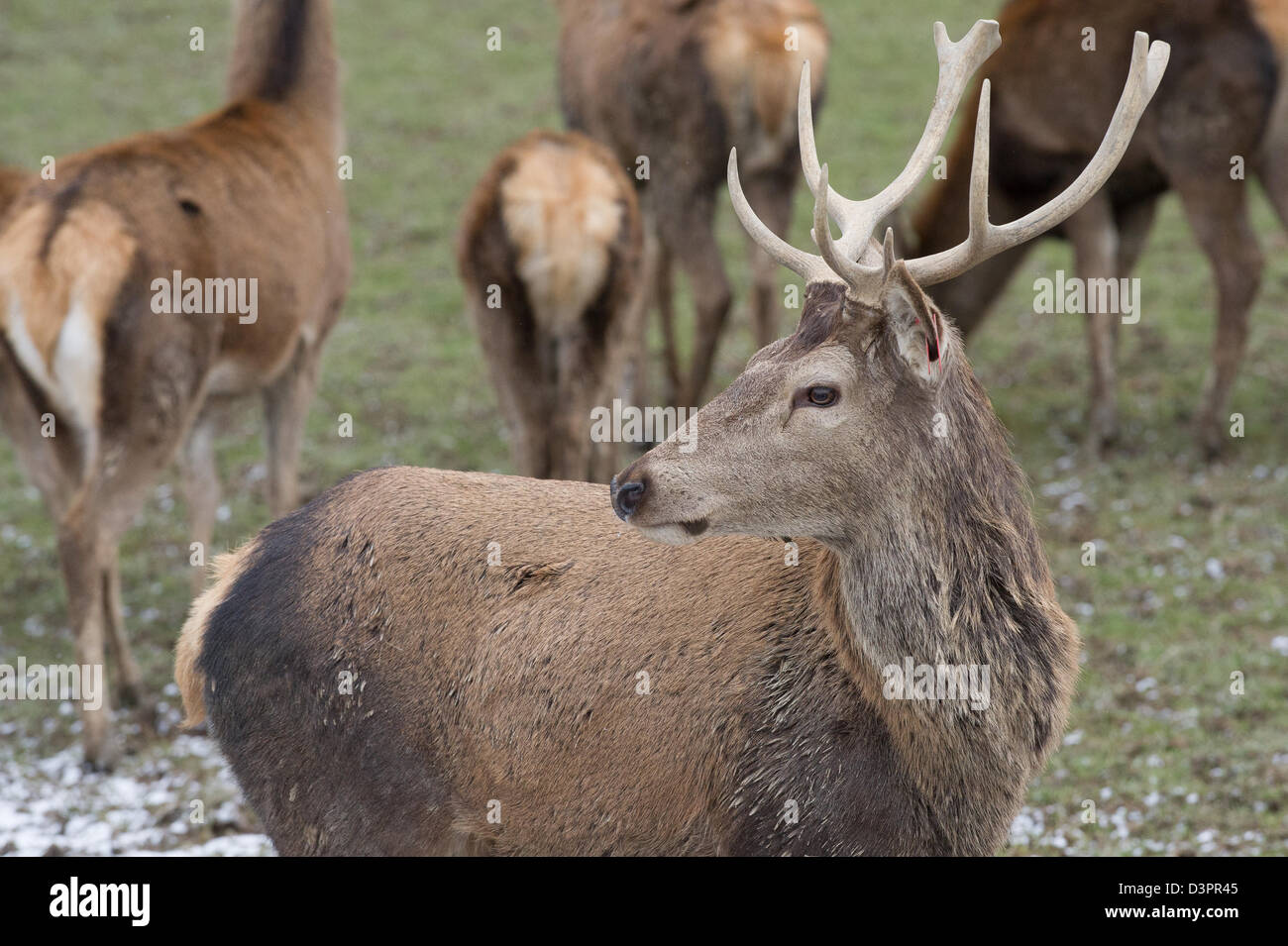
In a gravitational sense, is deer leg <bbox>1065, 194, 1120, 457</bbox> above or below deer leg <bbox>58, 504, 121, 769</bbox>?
above

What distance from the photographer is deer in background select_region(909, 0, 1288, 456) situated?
7.39 metres

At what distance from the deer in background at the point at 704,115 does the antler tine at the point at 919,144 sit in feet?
12.7

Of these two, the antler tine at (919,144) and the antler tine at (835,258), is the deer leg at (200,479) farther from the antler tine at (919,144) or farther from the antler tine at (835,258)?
the antler tine at (835,258)

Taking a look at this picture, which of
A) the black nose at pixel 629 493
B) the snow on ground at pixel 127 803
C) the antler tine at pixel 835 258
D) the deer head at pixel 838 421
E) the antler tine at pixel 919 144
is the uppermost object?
the antler tine at pixel 919 144

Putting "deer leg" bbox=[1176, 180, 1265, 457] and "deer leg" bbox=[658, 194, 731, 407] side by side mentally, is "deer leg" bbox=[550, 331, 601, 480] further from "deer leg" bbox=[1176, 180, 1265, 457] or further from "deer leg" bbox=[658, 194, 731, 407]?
"deer leg" bbox=[1176, 180, 1265, 457]

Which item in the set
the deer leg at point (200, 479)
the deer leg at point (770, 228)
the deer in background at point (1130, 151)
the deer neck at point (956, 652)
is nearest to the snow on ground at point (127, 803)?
the deer leg at point (200, 479)

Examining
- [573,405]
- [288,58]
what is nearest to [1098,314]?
[573,405]

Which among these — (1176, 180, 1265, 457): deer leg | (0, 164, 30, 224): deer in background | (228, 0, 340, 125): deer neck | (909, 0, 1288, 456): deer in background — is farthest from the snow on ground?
(1176, 180, 1265, 457): deer leg

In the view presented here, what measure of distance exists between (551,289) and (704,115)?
6.68 feet

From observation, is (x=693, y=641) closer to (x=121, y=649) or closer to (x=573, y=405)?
(x=573, y=405)

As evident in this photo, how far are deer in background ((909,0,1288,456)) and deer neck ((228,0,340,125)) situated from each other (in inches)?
129

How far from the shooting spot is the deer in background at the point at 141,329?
221 inches

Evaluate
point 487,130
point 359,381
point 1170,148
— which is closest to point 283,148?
point 359,381
